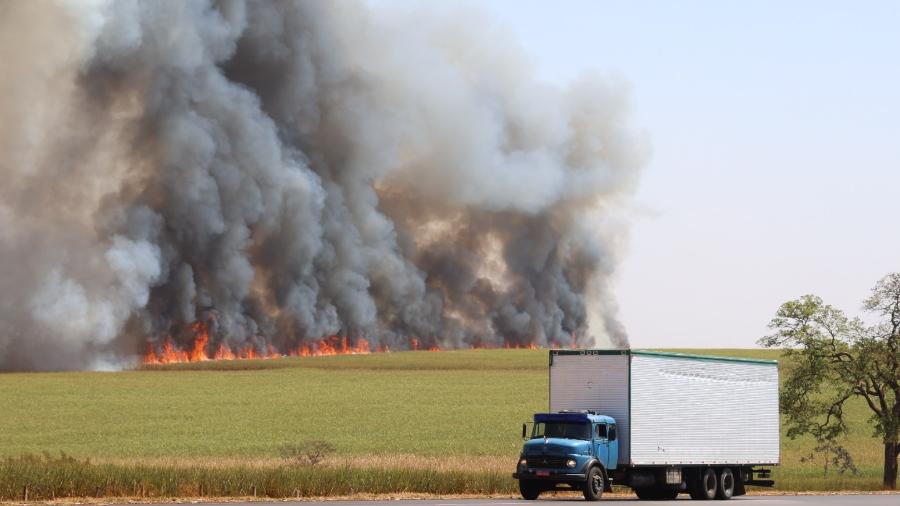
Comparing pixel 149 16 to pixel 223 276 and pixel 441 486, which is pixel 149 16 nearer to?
pixel 223 276

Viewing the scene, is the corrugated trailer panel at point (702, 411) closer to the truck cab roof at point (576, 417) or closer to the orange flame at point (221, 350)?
the truck cab roof at point (576, 417)

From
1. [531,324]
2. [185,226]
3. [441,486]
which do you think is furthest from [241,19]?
[441,486]

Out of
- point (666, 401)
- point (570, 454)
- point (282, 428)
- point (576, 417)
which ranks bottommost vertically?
point (570, 454)

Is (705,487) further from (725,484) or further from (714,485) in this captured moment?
(725,484)

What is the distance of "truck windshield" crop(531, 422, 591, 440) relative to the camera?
1393 inches

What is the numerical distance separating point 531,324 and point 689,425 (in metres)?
128

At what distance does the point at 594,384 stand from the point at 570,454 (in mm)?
2566

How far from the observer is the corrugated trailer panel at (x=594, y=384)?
36094 millimetres

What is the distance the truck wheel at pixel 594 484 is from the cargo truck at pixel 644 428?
0.08 ft

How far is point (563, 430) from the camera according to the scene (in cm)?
3584

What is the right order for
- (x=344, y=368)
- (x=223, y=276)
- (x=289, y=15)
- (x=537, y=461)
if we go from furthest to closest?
(x=289, y=15), (x=223, y=276), (x=344, y=368), (x=537, y=461)

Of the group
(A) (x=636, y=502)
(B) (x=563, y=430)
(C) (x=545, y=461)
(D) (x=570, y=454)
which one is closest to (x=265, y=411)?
(B) (x=563, y=430)

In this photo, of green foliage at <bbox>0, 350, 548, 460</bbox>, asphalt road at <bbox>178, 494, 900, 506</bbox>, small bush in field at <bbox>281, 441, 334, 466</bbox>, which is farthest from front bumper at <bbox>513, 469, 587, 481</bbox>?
green foliage at <bbox>0, 350, 548, 460</bbox>

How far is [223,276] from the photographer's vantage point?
125 m
